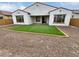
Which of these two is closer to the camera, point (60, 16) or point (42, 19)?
point (60, 16)

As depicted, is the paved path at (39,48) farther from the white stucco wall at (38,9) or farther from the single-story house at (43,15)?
the white stucco wall at (38,9)

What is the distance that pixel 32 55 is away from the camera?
152 inches

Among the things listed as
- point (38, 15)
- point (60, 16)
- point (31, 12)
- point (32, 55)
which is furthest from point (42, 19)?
point (32, 55)

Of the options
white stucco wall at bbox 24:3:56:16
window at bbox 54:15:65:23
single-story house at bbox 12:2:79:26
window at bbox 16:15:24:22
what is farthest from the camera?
white stucco wall at bbox 24:3:56:16

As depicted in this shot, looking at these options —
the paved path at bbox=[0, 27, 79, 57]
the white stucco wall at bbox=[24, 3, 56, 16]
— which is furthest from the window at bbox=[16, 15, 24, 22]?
the paved path at bbox=[0, 27, 79, 57]

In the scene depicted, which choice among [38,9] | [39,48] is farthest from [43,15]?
[39,48]

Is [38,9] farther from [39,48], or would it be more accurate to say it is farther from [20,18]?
[39,48]

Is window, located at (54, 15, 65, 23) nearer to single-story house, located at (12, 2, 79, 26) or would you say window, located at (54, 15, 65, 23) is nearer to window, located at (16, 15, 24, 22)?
single-story house, located at (12, 2, 79, 26)

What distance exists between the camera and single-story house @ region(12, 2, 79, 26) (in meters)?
16.2

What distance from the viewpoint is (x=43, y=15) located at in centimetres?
2000

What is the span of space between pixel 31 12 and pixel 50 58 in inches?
705

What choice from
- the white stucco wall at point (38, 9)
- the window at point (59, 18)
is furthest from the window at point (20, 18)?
the window at point (59, 18)

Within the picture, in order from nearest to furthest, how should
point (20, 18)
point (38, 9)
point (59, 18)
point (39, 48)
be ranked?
1. point (39, 48)
2. point (59, 18)
3. point (20, 18)
4. point (38, 9)

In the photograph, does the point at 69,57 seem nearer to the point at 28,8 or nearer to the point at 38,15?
the point at 38,15
